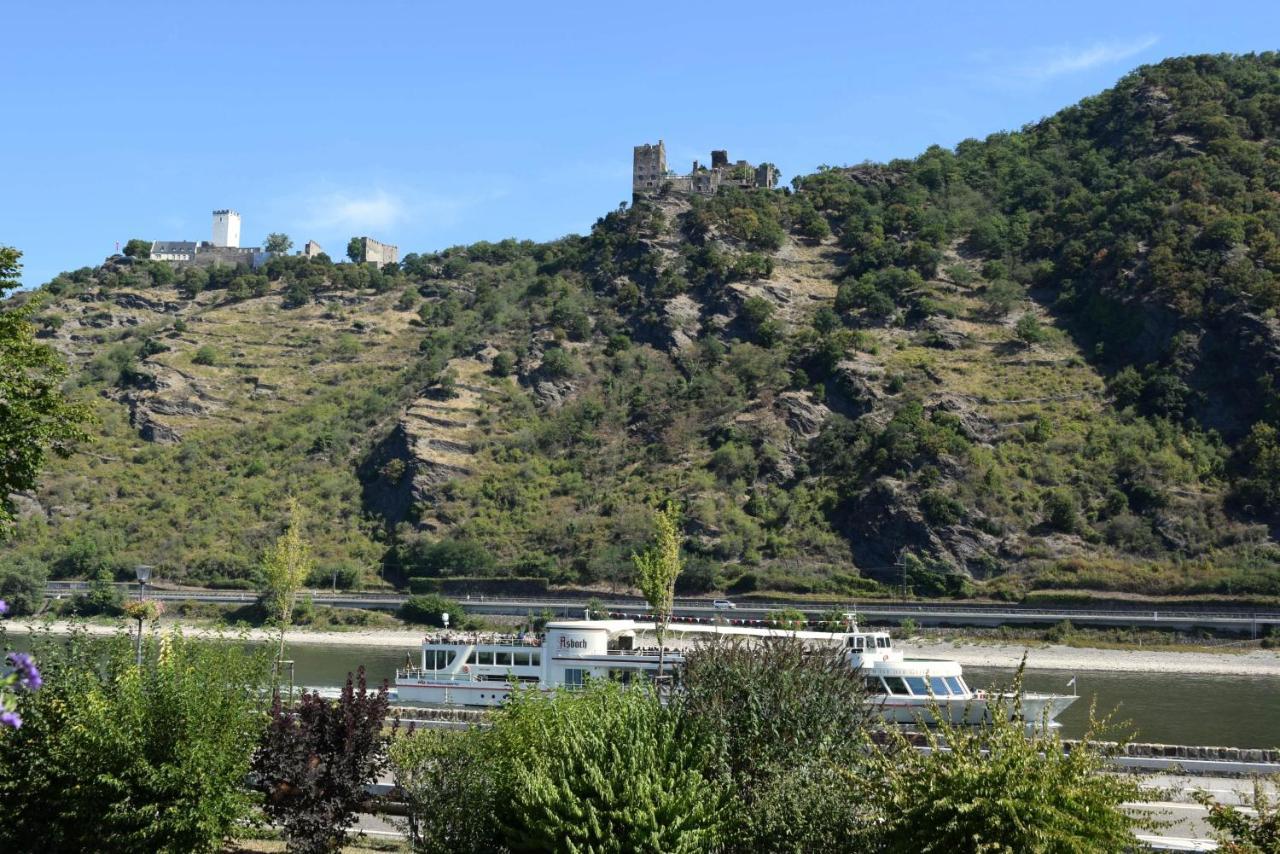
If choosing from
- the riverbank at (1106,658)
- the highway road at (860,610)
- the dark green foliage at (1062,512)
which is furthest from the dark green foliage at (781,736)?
the dark green foliage at (1062,512)

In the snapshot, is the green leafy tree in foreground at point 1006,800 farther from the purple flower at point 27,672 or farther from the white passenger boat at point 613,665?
the white passenger boat at point 613,665

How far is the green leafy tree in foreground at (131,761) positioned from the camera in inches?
684

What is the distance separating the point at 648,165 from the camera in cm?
17075

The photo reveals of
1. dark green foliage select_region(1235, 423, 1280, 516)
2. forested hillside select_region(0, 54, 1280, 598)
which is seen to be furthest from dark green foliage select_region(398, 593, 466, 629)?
dark green foliage select_region(1235, 423, 1280, 516)

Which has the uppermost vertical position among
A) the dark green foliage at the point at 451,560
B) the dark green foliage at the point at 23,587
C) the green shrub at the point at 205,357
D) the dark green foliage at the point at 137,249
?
the dark green foliage at the point at 137,249

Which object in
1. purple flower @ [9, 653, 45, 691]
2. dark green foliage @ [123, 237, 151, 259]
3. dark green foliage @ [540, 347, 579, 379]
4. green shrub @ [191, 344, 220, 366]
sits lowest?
purple flower @ [9, 653, 45, 691]

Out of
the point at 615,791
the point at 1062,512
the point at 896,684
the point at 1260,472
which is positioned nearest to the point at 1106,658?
the point at 1062,512

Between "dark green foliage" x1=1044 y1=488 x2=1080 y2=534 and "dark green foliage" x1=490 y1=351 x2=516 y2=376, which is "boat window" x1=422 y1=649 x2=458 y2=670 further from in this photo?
"dark green foliage" x1=490 y1=351 x2=516 y2=376

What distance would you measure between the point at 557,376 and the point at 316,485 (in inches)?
1001

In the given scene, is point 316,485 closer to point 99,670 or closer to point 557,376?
point 557,376

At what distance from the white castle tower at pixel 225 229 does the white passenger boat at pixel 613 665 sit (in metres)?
156

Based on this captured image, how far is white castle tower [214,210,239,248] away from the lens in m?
187

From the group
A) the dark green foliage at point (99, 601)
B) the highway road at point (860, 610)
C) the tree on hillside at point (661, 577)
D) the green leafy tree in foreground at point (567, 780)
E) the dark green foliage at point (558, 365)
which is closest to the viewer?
the green leafy tree in foreground at point (567, 780)

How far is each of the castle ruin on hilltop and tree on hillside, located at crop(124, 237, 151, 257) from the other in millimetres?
70832
